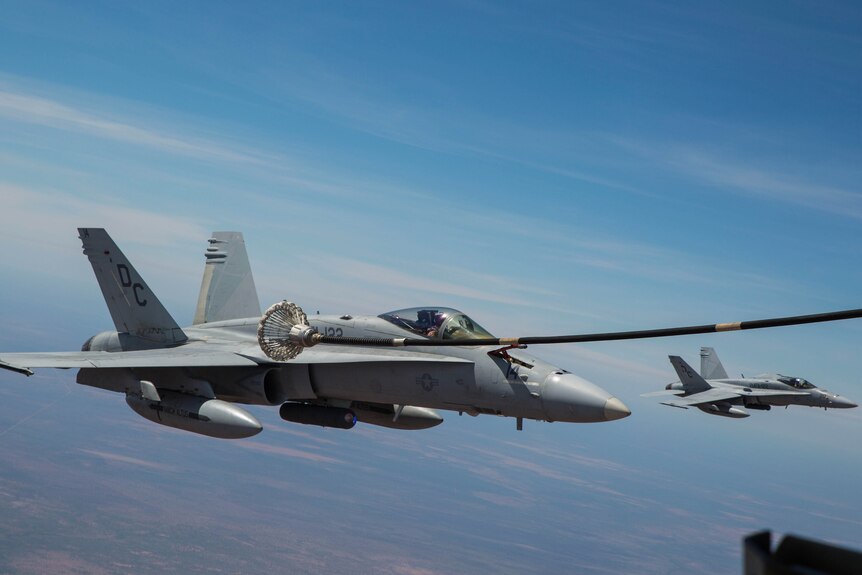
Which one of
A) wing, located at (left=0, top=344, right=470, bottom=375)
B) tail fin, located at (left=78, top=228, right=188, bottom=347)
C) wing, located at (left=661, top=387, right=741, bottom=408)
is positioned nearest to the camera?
wing, located at (left=0, top=344, right=470, bottom=375)

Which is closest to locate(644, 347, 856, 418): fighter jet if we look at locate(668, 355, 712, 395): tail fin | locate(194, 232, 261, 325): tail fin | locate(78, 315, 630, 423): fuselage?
locate(668, 355, 712, 395): tail fin

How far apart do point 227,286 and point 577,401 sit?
1530cm

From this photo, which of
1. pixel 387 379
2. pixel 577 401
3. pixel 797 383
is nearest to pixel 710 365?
pixel 797 383

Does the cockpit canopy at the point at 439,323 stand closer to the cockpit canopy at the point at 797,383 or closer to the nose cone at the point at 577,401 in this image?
the nose cone at the point at 577,401

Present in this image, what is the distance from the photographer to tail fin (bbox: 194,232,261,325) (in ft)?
87.5

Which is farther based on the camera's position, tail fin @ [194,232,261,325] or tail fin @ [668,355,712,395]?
tail fin @ [668,355,712,395]

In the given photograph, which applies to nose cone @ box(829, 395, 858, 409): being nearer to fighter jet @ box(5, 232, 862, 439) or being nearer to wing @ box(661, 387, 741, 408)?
wing @ box(661, 387, 741, 408)

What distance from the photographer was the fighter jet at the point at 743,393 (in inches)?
2283

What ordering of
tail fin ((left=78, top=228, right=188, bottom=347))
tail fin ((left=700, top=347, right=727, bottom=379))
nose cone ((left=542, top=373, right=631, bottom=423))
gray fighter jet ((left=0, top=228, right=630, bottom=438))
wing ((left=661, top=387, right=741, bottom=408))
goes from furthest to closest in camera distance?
1. tail fin ((left=700, top=347, right=727, bottom=379))
2. wing ((left=661, top=387, right=741, bottom=408))
3. tail fin ((left=78, top=228, right=188, bottom=347))
4. gray fighter jet ((left=0, top=228, right=630, bottom=438))
5. nose cone ((left=542, top=373, right=631, bottom=423))

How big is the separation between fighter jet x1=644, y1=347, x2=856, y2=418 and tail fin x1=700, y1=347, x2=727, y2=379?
29.7ft

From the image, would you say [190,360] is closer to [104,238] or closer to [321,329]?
[321,329]

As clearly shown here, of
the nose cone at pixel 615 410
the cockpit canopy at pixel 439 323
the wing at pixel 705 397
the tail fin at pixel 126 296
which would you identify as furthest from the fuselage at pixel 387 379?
the wing at pixel 705 397

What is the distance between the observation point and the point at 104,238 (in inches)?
920

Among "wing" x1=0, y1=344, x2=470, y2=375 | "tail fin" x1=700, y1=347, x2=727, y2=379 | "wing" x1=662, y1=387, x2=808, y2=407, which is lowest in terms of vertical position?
"wing" x1=0, y1=344, x2=470, y2=375
